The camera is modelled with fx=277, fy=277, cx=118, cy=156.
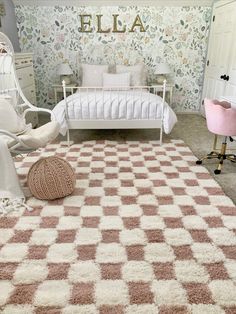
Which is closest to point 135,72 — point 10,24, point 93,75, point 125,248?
point 93,75

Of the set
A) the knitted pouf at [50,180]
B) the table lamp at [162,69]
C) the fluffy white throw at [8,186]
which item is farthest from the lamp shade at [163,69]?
the fluffy white throw at [8,186]

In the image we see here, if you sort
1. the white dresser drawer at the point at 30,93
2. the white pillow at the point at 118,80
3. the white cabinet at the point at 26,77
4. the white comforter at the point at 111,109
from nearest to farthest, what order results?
the white comforter at the point at 111,109 → the white cabinet at the point at 26,77 → the white dresser drawer at the point at 30,93 → the white pillow at the point at 118,80

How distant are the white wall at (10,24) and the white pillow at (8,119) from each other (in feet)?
8.01

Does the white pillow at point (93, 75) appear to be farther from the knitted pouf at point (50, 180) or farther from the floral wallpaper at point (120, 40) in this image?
the knitted pouf at point (50, 180)

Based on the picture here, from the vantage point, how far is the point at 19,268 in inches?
63.9

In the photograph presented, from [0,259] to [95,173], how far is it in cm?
132

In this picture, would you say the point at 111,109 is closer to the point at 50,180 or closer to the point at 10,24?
the point at 50,180

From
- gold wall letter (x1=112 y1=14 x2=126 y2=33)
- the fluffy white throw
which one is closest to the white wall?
gold wall letter (x1=112 y1=14 x2=126 y2=33)

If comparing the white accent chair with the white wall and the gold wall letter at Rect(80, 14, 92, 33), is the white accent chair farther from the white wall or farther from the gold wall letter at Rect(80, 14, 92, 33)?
the gold wall letter at Rect(80, 14, 92, 33)

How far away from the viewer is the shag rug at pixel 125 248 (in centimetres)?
142

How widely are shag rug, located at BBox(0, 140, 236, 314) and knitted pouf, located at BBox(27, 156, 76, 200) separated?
80mm

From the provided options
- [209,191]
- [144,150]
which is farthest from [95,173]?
[209,191]

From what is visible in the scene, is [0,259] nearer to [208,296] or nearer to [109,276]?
[109,276]

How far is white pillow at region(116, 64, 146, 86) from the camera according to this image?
15.6 feet
